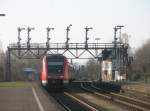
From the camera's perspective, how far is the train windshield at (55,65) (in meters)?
46.3

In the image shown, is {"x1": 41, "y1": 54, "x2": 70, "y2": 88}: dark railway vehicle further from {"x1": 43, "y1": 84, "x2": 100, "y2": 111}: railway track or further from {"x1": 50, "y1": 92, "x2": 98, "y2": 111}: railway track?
{"x1": 50, "y1": 92, "x2": 98, "y2": 111}: railway track

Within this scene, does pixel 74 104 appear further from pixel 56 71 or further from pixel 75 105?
pixel 56 71

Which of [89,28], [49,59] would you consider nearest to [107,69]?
[89,28]

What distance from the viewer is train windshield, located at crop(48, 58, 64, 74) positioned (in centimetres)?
4633

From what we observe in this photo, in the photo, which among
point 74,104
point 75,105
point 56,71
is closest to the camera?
point 75,105

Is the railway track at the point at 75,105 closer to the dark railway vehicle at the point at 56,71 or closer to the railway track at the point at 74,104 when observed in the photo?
the railway track at the point at 74,104

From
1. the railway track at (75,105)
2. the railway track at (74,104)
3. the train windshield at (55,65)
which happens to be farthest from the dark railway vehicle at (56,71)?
the railway track at (75,105)

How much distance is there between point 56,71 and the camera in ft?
152

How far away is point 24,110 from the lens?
81.6 ft

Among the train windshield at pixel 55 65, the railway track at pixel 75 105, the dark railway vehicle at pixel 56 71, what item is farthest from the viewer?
the train windshield at pixel 55 65

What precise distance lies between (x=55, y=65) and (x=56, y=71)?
1.86 ft

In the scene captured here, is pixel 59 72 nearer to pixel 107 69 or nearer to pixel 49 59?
pixel 49 59

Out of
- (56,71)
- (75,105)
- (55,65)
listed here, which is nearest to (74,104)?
(75,105)

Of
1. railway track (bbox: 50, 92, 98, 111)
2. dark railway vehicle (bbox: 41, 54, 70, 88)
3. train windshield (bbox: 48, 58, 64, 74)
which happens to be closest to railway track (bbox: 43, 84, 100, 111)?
railway track (bbox: 50, 92, 98, 111)
